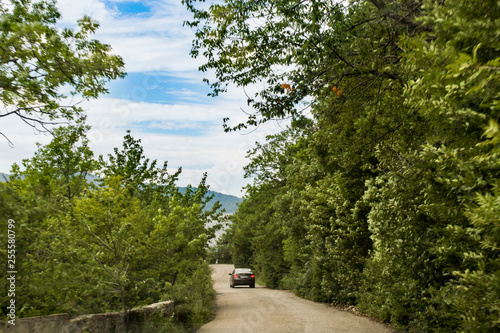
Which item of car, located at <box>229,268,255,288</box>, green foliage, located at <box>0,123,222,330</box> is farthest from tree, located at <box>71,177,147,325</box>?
car, located at <box>229,268,255,288</box>

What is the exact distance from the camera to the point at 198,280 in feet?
48.8

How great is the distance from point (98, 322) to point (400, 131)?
24.1 feet

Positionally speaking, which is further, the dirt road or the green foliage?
the dirt road

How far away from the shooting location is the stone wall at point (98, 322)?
586cm

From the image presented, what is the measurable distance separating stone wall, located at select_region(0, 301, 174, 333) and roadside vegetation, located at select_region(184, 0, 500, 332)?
15.9 feet

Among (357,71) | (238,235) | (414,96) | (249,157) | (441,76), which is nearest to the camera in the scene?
(441,76)

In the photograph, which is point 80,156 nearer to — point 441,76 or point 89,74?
point 89,74

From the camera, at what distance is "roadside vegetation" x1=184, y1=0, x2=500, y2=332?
3.53 meters

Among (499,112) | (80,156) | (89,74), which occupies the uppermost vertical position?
(80,156)

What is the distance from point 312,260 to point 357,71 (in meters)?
13.3

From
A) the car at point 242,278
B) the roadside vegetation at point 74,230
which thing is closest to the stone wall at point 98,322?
the roadside vegetation at point 74,230

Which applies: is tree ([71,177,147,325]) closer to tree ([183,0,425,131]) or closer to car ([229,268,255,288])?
tree ([183,0,425,131])

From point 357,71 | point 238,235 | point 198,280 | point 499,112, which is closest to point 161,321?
point 198,280

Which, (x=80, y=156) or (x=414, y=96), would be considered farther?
(x=80, y=156)
